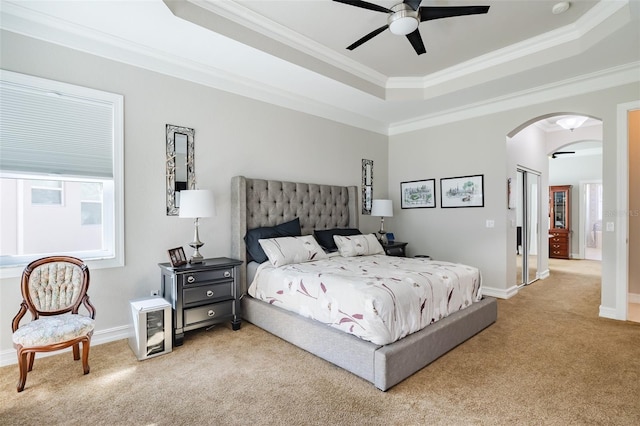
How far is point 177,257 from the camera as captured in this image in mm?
3193

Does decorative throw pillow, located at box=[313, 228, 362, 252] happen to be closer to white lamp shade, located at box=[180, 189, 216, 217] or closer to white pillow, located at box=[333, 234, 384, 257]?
white pillow, located at box=[333, 234, 384, 257]

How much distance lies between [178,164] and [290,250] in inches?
59.5

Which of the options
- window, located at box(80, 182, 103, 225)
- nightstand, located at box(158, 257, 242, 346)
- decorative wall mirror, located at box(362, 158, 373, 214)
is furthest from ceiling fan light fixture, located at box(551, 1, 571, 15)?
window, located at box(80, 182, 103, 225)

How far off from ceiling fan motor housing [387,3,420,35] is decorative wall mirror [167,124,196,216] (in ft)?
7.55

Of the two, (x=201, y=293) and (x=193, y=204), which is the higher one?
(x=193, y=204)

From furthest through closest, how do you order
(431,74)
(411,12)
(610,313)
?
(431,74) < (610,313) < (411,12)

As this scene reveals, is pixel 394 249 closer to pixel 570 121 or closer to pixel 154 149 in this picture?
pixel 154 149

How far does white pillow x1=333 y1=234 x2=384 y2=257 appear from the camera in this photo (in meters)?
4.20

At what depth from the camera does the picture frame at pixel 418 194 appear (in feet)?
18.0

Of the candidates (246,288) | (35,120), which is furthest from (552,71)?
(35,120)

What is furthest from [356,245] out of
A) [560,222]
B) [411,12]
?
[560,222]

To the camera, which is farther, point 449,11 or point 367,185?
point 367,185

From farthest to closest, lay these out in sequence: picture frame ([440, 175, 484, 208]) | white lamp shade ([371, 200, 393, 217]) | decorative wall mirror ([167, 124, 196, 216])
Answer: white lamp shade ([371, 200, 393, 217])
picture frame ([440, 175, 484, 208])
decorative wall mirror ([167, 124, 196, 216])

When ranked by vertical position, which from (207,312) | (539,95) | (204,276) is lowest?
(207,312)
